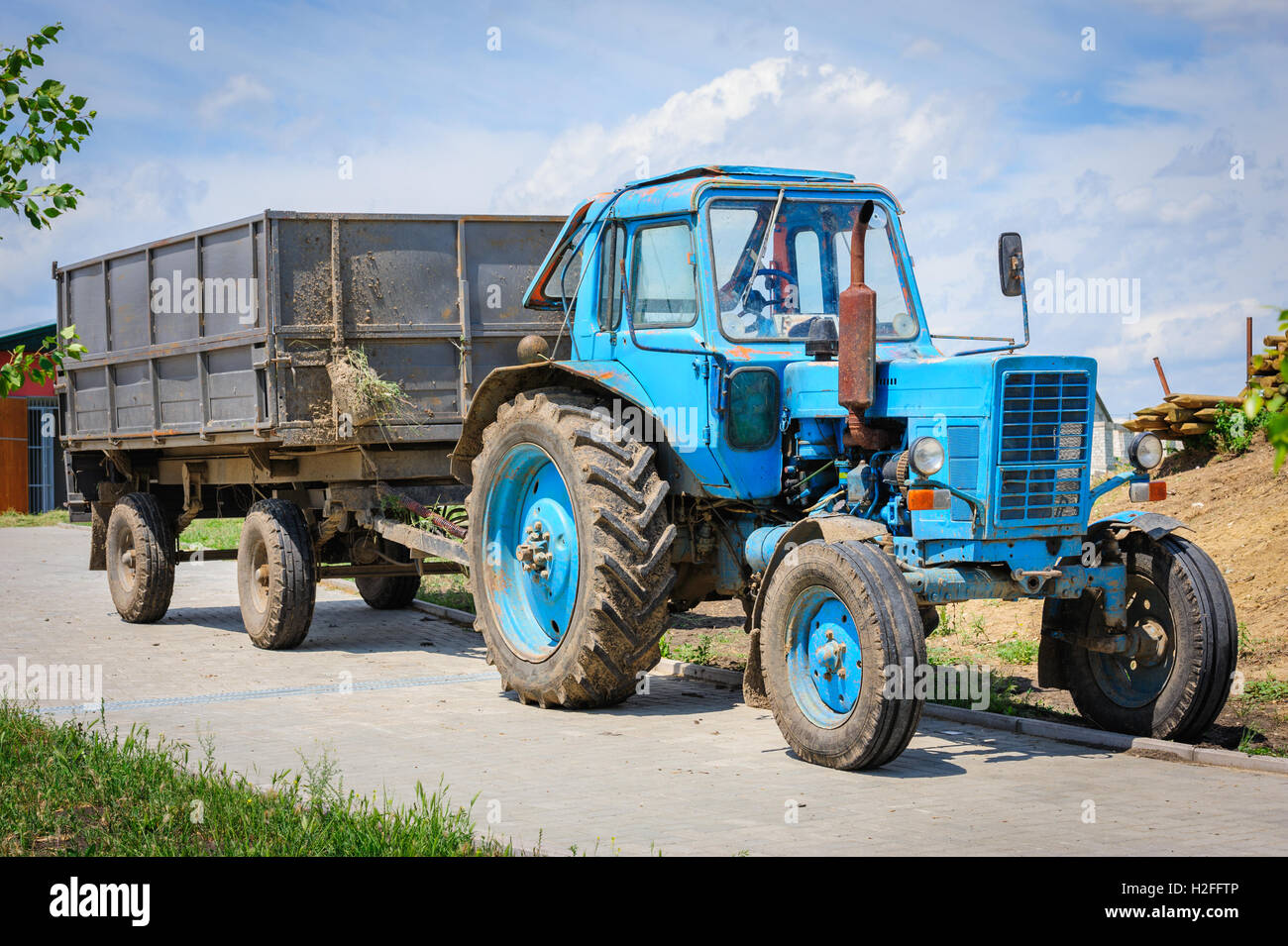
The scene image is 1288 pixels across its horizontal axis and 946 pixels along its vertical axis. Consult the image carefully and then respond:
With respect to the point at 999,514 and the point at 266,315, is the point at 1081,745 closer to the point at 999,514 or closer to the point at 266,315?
the point at 999,514

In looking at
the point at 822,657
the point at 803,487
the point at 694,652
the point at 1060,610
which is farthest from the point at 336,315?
the point at 1060,610

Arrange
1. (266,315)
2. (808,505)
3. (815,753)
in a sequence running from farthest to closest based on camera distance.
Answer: (266,315)
(808,505)
(815,753)

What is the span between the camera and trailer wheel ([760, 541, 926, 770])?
6.91m

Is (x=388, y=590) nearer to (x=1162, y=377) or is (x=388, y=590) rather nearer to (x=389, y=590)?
(x=389, y=590)

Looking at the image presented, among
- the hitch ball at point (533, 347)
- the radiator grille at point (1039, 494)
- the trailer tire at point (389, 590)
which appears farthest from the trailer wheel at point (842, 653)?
the trailer tire at point (389, 590)

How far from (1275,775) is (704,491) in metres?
3.53

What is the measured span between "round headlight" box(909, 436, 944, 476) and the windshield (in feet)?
5.11

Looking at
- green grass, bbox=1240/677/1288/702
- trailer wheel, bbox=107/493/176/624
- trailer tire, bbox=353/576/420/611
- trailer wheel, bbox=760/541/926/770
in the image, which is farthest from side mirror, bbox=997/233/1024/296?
trailer wheel, bbox=107/493/176/624

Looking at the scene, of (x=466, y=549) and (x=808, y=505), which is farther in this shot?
(x=466, y=549)

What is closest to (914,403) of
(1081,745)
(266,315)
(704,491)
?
(704,491)

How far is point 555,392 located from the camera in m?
9.41

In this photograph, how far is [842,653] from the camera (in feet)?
24.1

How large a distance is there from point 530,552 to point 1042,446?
348 centimetres

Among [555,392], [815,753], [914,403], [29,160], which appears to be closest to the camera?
[29,160]
